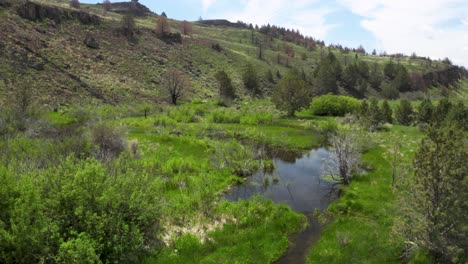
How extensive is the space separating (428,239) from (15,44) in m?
82.7

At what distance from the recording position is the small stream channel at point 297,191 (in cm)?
2064

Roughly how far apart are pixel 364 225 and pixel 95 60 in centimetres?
8276

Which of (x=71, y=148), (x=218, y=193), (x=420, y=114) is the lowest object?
(x=218, y=193)

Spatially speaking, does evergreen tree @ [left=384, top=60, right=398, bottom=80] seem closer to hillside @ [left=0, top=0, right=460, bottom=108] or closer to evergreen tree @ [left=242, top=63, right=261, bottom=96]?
hillside @ [left=0, top=0, right=460, bottom=108]

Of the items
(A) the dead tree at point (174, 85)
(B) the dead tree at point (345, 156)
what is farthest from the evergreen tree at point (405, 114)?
(A) the dead tree at point (174, 85)

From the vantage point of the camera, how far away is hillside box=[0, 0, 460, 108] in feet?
231

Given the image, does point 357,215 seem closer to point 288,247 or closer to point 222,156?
point 288,247

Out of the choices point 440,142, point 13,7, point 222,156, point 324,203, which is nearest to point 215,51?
point 13,7

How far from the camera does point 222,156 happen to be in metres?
34.5

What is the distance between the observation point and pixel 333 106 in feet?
235

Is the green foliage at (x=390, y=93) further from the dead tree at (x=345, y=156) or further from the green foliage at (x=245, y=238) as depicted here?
the green foliage at (x=245, y=238)

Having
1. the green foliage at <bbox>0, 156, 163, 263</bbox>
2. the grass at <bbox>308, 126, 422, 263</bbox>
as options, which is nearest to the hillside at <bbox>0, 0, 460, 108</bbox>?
the green foliage at <bbox>0, 156, 163, 263</bbox>

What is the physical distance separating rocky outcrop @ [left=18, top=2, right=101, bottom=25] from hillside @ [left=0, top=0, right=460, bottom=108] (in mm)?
366

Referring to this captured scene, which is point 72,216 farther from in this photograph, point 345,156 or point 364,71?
point 364,71
